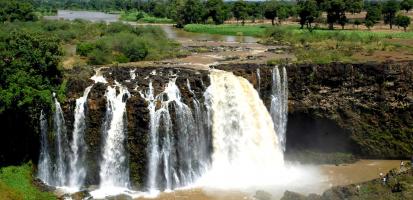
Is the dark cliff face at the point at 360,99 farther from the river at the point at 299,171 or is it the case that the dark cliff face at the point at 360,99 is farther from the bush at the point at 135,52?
the bush at the point at 135,52

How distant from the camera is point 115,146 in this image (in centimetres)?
2627

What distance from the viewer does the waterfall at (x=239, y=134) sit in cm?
2772

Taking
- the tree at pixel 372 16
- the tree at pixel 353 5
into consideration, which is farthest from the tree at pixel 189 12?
the tree at pixel 372 16

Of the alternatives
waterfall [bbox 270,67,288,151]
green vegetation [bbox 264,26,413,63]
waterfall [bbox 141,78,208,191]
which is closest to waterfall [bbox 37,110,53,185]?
waterfall [bbox 141,78,208,191]

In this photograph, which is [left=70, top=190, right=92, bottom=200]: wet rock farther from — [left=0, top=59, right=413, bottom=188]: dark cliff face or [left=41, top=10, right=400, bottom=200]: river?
[left=0, top=59, right=413, bottom=188]: dark cliff face

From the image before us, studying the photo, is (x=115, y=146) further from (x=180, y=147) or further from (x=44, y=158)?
(x=44, y=158)

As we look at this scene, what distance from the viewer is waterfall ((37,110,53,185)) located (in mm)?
26391

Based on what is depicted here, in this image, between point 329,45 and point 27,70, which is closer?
point 27,70

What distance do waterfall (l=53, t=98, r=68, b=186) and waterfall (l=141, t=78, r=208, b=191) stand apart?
4.35 meters

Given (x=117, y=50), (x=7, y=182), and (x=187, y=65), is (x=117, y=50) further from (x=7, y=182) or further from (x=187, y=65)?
(x=7, y=182)

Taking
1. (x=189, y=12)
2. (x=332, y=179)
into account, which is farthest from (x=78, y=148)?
(x=189, y=12)

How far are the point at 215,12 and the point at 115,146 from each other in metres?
63.0

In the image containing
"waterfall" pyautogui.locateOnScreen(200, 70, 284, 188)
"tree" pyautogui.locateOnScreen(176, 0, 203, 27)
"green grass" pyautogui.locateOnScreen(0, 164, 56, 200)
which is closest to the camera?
"green grass" pyautogui.locateOnScreen(0, 164, 56, 200)

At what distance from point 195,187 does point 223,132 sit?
3.56 meters
